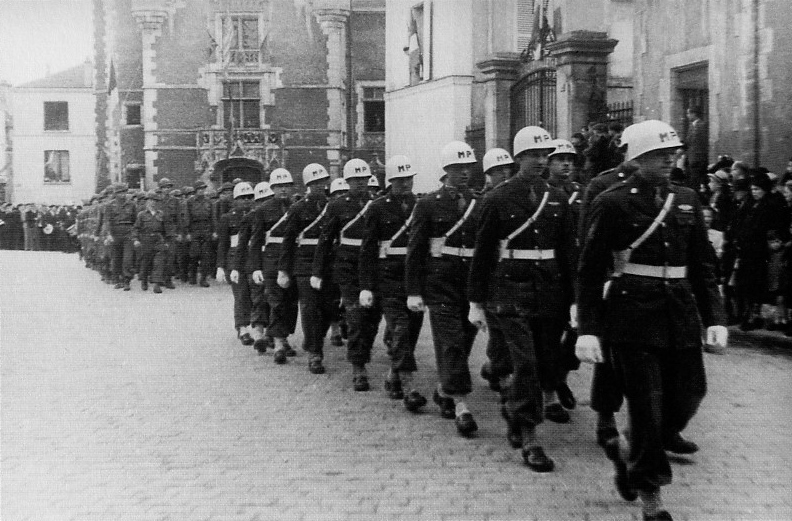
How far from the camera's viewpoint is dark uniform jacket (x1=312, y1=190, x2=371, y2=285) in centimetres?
1048

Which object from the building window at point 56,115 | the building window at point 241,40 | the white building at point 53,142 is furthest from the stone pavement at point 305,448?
the building window at point 56,115

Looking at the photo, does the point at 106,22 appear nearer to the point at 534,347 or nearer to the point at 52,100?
the point at 52,100

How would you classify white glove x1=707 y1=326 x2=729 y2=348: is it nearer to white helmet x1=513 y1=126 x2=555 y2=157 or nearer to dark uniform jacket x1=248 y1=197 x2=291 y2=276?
Answer: white helmet x1=513 y1=126 x2=555 y2=157

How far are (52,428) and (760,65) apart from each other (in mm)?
11866

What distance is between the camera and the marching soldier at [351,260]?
10.2m

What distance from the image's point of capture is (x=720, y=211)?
45.6 feet

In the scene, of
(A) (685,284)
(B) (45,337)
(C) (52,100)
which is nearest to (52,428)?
(A) (685,284)

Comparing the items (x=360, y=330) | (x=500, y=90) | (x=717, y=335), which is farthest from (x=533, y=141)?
(x=500, y=90)

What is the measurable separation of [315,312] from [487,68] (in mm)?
13620

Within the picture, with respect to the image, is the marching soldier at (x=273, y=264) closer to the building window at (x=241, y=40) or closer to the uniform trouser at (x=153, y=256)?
the uniform trouser at (x=153, y=256)

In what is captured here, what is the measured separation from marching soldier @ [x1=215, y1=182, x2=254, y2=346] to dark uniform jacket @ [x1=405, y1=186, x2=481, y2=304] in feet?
16.2

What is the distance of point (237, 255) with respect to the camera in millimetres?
13195

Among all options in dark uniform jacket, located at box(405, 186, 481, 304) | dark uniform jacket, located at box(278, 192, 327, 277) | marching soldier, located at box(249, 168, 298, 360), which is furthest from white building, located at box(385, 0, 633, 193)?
dark uniform jacket, located at box(405, 186, 481, 304)

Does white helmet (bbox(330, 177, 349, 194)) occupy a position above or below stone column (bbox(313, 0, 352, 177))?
below
